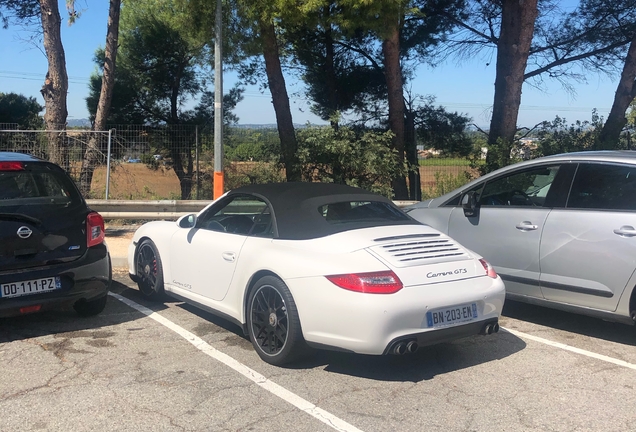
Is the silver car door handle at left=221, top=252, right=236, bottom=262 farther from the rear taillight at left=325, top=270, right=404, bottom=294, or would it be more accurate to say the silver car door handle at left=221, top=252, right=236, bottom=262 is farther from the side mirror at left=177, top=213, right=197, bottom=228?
the rear taillight at left=325, top=270, right=404, bottom=294

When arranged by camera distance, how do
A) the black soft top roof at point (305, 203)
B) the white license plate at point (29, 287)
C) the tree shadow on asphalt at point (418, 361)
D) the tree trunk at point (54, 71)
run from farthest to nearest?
the tree trunk at point (54, 71) → the white license plate at point (29, 287) → the black soft top roof at point (305, 203) → the tree shadow on asphalt at point (418, 361)

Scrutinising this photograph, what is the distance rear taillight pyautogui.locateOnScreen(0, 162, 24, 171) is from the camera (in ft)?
18.8

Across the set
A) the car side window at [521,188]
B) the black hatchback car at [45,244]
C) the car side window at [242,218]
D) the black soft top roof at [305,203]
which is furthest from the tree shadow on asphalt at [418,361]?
the black hatchback car at [45,244]

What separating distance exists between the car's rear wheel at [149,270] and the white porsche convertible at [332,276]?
1.99 feet

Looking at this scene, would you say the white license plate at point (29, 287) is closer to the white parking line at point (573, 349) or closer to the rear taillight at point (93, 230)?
the rear taillight at point (93, 230)

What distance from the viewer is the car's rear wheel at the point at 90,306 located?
246 inches

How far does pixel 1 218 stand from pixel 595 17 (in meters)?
17.2

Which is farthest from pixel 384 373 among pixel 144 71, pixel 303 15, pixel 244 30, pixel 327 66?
pixel 144 71

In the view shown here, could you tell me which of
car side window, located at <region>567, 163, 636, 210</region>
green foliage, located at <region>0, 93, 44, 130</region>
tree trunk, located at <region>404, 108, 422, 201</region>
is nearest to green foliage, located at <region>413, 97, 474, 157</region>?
tree trunk, located at <region>404, 108, 422, 201</region>

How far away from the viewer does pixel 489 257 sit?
21.2 feet

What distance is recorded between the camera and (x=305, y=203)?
5234 mm

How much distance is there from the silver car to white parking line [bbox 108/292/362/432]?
2804 mm

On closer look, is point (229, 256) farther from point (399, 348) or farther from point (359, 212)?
point (399, 348)

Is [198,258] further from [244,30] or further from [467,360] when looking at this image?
[244,30]
